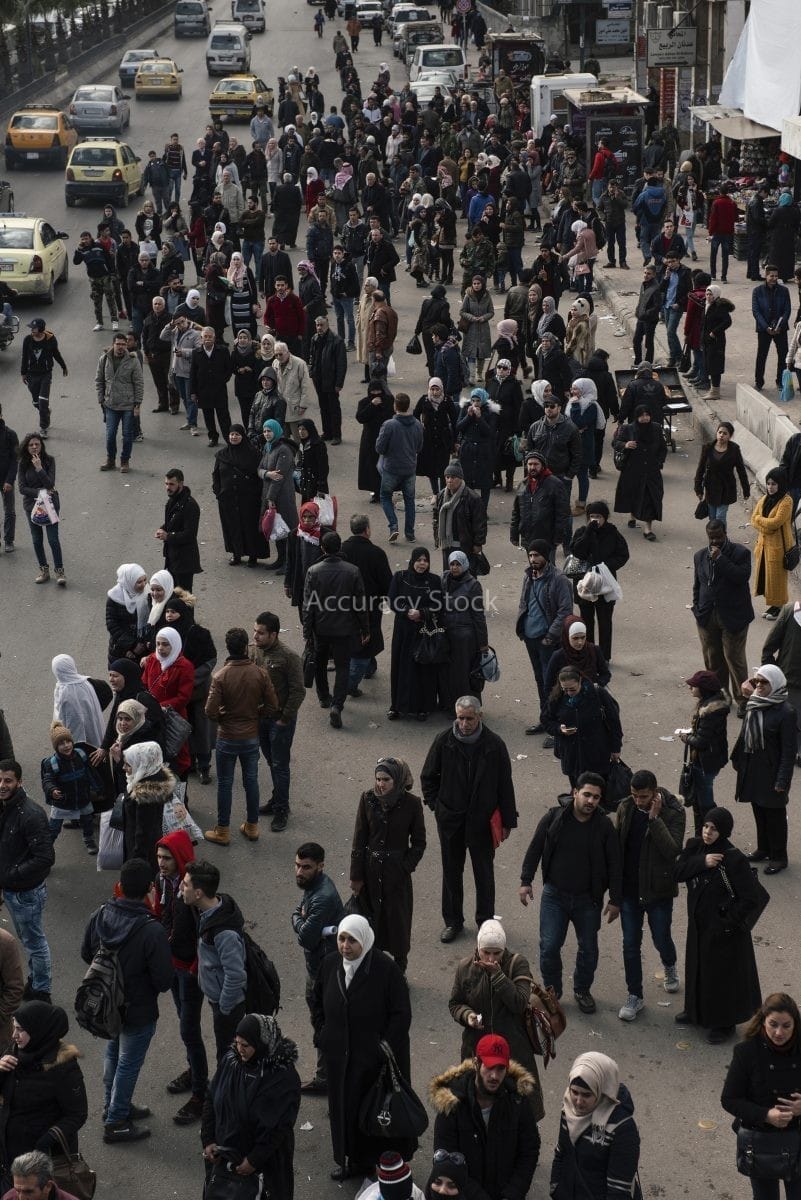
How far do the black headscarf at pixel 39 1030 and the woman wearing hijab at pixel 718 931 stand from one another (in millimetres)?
3375

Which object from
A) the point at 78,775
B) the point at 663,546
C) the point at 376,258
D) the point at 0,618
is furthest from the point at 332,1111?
the point at 376,258

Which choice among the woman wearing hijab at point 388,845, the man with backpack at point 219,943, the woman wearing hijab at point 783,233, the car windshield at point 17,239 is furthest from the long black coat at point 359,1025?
the car windshield at point 17,239

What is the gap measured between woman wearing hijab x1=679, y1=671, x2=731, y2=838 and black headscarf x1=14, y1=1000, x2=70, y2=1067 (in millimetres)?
4738

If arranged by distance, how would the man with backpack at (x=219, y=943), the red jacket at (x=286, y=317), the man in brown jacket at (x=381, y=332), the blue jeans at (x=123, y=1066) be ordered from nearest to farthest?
1. the man with backpack at (x=219, y=943)
2. the blue jeans at (x=123, y=1066)
3. the man in brown jacket at (x=381, y=332)
4. the red jacket at (x=286, y=317)

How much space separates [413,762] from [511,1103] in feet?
19.0

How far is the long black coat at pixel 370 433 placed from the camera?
1727 cm

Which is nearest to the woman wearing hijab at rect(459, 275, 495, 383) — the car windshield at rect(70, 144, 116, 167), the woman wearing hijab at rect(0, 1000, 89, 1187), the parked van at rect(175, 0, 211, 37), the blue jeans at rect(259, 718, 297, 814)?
the blue jeans at rect(259, 718, 297, 814)

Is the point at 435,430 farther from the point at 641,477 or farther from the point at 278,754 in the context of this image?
the point at 278,754

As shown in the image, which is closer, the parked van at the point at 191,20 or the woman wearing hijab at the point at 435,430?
the woman wearing hijab at the point at 435,430

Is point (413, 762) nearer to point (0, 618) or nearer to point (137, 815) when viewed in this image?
point (137, 815)

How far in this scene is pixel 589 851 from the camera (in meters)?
9.22

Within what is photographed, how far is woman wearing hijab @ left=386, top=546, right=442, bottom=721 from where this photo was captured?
13.0m

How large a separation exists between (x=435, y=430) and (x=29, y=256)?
39.0 feet

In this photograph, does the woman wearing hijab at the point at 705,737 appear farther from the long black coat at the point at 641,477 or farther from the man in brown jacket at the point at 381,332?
the man in brown jacket at the point at 381,332
